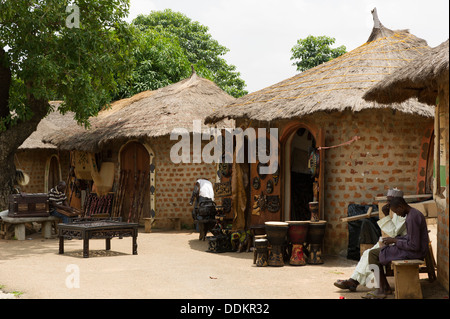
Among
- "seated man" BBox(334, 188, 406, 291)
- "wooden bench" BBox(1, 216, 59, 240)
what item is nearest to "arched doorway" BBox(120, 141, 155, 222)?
"wooden bench" BBox(1, 216, 59, 240)

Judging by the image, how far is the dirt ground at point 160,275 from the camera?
6.57 metres

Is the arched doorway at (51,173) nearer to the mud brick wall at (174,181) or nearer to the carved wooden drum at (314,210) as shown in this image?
the mud brick wall at (174,181)

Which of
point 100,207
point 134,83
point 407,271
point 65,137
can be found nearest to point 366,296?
point 407,271

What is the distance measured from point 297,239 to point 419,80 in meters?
3.39

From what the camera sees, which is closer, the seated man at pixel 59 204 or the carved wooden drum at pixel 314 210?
the carved wooden drum at pixel 314 210

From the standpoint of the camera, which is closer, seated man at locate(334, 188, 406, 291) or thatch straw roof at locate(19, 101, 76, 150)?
seated man at locate(334, 188, 406, 291)

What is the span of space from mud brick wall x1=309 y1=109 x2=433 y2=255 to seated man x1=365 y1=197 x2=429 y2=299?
3.03m

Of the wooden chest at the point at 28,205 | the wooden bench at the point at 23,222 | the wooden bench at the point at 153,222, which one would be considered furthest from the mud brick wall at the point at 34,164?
the wooden chest at the point at 28,205

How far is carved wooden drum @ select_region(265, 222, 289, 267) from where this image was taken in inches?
345

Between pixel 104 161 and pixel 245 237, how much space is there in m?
6.77

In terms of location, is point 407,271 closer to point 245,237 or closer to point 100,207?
point 245,237

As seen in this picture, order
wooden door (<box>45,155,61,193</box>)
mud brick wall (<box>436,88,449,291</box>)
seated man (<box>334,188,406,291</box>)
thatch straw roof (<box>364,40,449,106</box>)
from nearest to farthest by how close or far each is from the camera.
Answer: thatch straw roof (<box>364,40,449,106</box>) → mud brick wall (<box>436,88,449,291</box>) → seated man (<box>334,188,406,291</box>) → wooden door (<box>45,155,61,193</box>)

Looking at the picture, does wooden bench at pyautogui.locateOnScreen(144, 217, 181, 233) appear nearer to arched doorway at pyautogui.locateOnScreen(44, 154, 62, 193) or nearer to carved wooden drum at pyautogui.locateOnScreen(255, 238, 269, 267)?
carved wooden drum at pyautogui.locateOnScreen(255, 238, 269, 267)

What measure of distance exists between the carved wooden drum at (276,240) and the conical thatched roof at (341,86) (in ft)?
6.19
